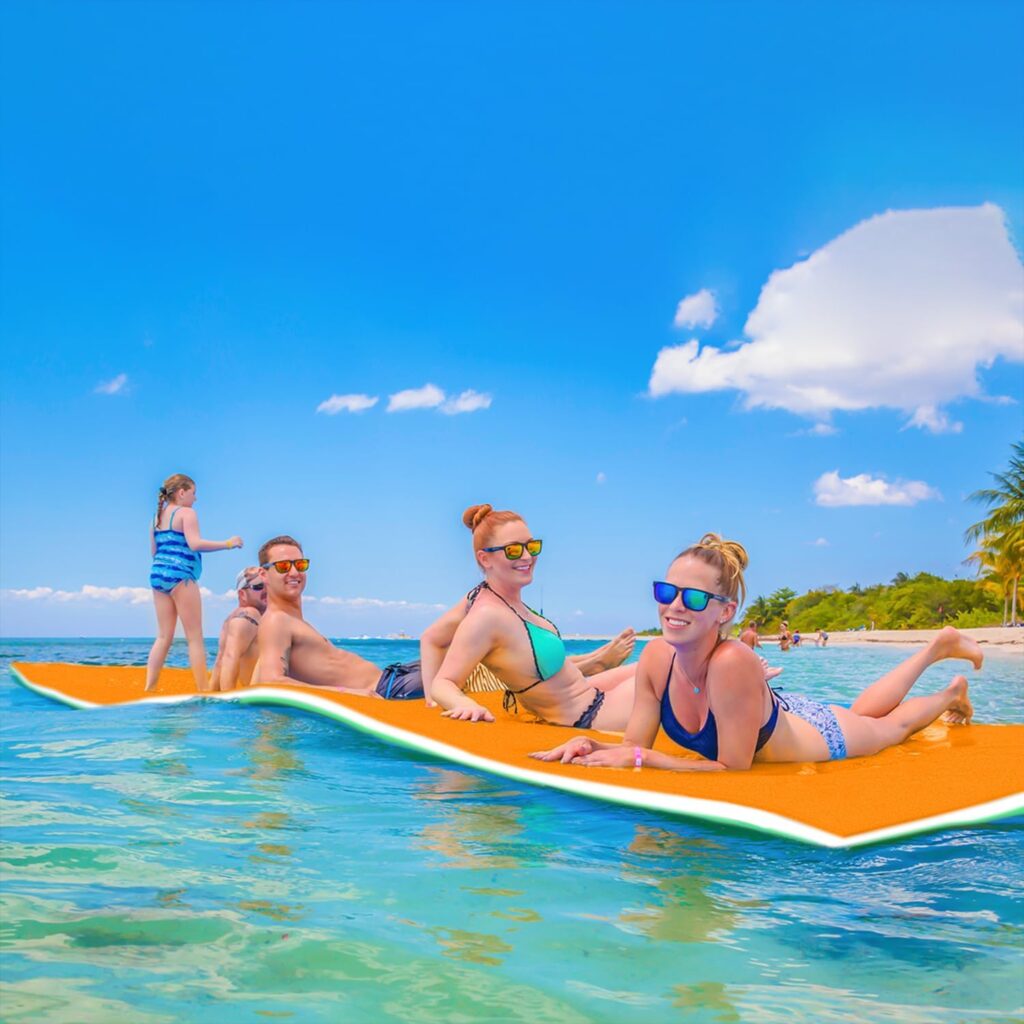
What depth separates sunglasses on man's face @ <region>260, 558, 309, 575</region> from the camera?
6359mm

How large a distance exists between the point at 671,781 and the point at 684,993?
60.3 inches

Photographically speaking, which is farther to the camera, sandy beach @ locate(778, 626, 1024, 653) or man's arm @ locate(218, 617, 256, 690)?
sandy beach @ locate(778, 626, 1024, 653)

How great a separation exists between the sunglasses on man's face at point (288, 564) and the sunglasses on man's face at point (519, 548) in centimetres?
191

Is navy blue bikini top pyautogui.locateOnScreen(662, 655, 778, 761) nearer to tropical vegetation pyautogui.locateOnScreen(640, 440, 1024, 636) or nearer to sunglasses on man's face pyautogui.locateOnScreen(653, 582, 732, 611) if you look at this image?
sunglasses on man's face pyautogui.locateOnScreen(653, 582, 732, 611)

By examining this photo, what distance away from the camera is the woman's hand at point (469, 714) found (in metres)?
4.83

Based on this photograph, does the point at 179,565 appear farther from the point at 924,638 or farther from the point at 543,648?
the point at 924,638

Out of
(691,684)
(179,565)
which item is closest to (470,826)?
(691,684)

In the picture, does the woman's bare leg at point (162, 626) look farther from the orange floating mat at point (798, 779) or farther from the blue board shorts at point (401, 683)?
the orange floating mat at point (798, 779)

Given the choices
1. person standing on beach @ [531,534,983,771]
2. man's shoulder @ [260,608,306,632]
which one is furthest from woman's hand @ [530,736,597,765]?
man's shoulder @ [260,608,306,632]

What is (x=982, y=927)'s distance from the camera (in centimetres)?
231

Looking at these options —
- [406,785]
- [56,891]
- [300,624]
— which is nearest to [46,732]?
[300,624]

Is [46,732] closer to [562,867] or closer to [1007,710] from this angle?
[562,867]

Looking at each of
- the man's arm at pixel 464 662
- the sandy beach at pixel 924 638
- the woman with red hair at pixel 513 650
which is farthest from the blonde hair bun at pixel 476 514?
the sandy beach at pixel 924 638

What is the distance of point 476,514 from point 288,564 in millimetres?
1798
